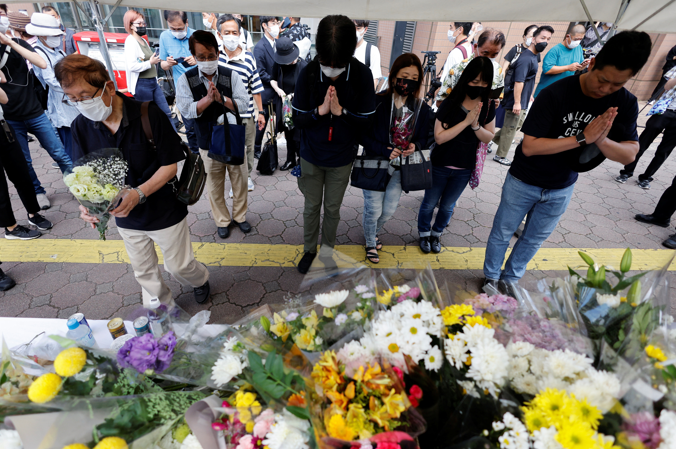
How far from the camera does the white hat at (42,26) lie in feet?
12.7

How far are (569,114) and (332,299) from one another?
2035mm

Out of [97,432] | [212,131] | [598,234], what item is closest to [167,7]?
[212,131]

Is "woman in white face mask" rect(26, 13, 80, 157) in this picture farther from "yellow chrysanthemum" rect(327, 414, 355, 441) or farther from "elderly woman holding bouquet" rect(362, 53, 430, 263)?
"yellow chrysanthemum" rect(327, 414, 355, 441)

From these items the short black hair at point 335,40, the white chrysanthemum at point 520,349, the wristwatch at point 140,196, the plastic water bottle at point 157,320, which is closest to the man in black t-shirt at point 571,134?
the white chrysanthemum at point 520,349

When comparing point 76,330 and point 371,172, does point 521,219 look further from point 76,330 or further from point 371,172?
point 76,330

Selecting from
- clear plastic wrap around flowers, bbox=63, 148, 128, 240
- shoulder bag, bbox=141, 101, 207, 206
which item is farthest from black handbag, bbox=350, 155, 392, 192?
clear plastic wrap around flowers, bbox=63, 148, 128, 240

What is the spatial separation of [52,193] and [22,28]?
199 centimetres

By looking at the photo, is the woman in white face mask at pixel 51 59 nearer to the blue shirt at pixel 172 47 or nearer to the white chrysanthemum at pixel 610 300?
the blue shirt at pixel 172 47

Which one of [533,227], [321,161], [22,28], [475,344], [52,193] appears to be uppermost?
[22,28]

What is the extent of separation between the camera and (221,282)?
3.15 metres

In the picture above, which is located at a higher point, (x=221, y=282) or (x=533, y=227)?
(x=533, y=227)

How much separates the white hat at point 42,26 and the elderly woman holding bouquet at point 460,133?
4.50 m

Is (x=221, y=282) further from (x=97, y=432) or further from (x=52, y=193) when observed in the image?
(x=52, y=193)

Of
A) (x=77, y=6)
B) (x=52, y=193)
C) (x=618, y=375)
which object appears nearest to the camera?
(x=618, y=375)
